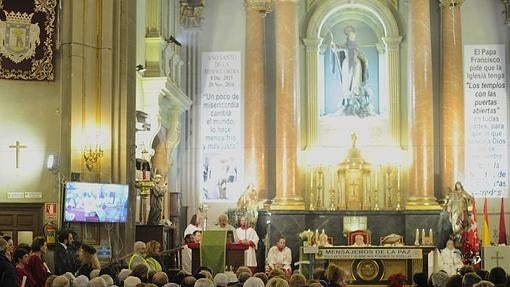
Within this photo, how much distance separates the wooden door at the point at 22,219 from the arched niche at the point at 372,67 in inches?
390

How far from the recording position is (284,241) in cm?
2178

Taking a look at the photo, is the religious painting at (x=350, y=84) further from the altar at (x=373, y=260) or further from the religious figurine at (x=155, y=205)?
the religious figurine at (x=155, y=205)

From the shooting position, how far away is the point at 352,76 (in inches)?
985

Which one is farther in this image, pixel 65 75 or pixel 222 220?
pixel 222 220

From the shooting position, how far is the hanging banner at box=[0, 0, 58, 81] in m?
16.2

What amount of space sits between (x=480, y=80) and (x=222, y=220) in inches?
354

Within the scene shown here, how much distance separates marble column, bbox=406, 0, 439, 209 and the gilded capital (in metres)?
3.48

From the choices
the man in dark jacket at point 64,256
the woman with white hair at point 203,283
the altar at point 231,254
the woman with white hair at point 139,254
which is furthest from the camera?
the altar at point 231,254

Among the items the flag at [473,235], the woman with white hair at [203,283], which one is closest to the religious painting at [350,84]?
the flag at [473,235]

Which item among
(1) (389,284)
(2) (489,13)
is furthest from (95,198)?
(2) (489,13)

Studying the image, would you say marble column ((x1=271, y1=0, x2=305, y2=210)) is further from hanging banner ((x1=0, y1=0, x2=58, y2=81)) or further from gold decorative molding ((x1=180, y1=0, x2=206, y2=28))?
hanging banner ((x1=0, y1=0, x2=58, y2=81))

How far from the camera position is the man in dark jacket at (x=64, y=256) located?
12938mm

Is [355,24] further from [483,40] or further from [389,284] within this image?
[389,284]

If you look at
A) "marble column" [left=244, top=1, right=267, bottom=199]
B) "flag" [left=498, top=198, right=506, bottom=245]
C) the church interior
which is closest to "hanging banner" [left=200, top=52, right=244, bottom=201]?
the church interior
